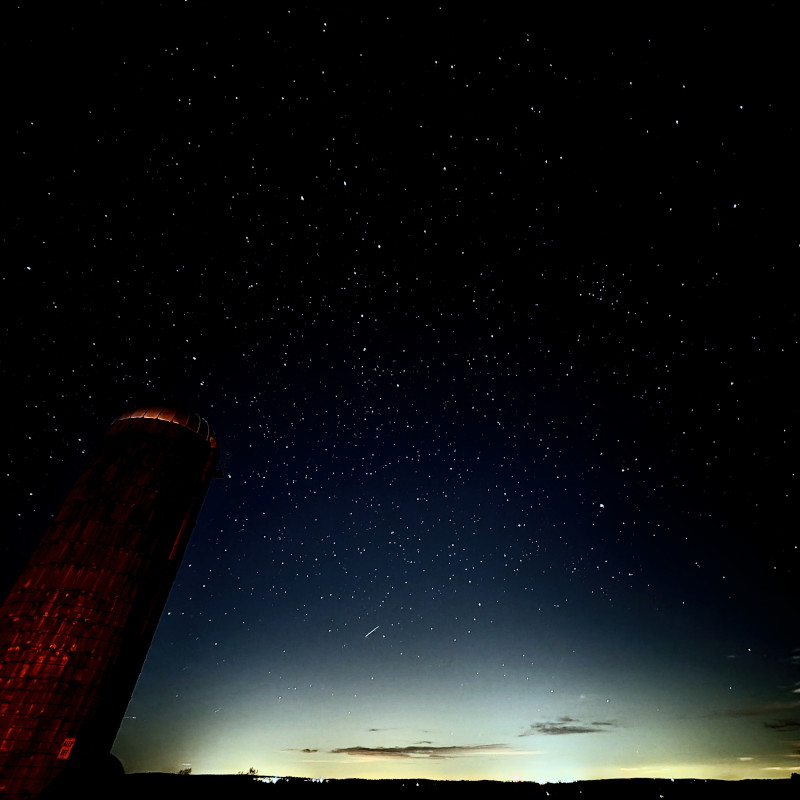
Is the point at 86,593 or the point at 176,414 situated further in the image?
the point at 176,414

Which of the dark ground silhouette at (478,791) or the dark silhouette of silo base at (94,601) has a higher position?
the dark silhouette of silo base at (94,601)

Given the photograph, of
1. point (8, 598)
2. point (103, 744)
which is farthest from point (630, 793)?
point (8, 598)

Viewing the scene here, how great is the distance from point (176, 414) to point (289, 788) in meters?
17.2

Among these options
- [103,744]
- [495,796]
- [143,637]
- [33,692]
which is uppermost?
[143,637]

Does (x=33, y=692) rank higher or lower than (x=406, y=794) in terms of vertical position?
higher

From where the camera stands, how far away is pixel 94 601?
53.0ft

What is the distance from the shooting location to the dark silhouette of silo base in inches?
558

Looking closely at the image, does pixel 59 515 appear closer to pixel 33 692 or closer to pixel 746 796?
pixel 33 692

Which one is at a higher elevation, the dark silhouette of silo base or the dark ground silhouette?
the dark silhouette of silo base

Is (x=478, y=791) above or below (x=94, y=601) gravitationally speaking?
below

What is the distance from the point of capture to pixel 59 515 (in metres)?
17.8

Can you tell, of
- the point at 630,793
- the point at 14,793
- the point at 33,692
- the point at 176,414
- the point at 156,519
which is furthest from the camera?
the point at 176,414

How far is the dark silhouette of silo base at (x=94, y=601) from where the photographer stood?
14.2 meters

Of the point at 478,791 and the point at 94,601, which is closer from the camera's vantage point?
the point at 94,601
